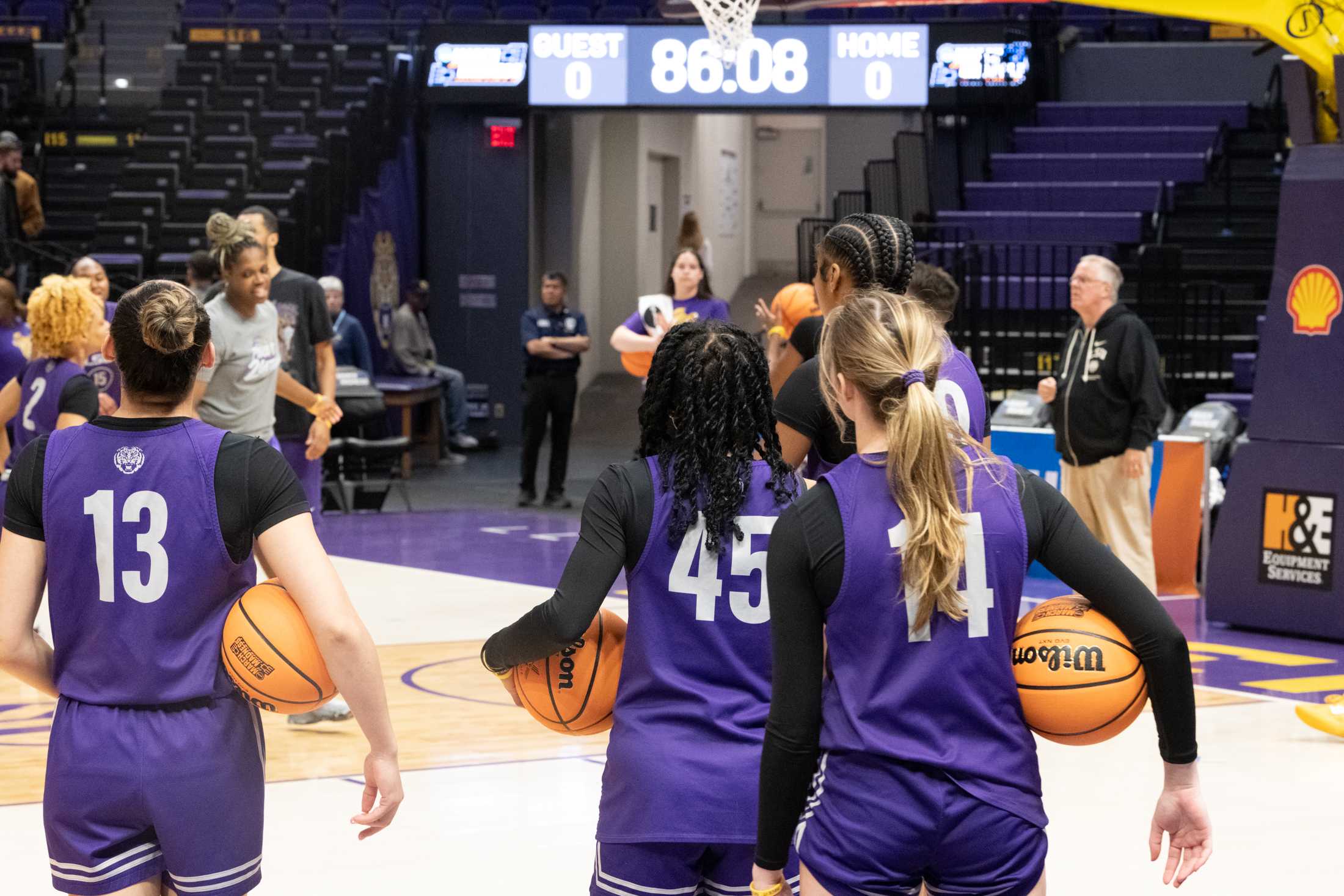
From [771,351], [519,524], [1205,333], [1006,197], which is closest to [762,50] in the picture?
[1006,197]

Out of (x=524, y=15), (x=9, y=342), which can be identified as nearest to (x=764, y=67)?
(x=524, y=15)

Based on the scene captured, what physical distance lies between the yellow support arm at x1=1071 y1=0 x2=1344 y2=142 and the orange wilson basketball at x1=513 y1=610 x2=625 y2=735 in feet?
19.9

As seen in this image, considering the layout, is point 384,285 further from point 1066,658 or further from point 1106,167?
point 1066,658

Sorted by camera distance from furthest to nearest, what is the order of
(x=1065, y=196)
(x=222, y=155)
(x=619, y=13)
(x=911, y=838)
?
(x=619, y=13), (x=222, y=155), (x=1065, y=196), (x=911, y=838)

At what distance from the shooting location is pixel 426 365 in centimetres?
1694

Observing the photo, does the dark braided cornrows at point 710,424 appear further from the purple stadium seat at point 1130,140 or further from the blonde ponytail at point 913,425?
the purple stadium seat at point 1130,140

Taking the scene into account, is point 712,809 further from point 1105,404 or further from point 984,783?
point 1105,404

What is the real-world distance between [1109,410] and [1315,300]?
3.69 feet

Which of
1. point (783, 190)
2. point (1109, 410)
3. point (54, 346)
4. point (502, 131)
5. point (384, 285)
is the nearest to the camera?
point (54, 346)

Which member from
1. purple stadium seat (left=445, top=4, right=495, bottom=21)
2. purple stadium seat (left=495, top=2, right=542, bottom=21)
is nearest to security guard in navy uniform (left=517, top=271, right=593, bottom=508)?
purple stadium seat (left=495, top=2, right=542, bottom=21)

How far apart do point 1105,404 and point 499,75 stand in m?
9.68

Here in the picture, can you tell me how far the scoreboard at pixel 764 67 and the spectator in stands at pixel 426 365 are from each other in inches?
110

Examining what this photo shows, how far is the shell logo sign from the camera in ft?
26.9

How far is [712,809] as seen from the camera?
2.73 m
